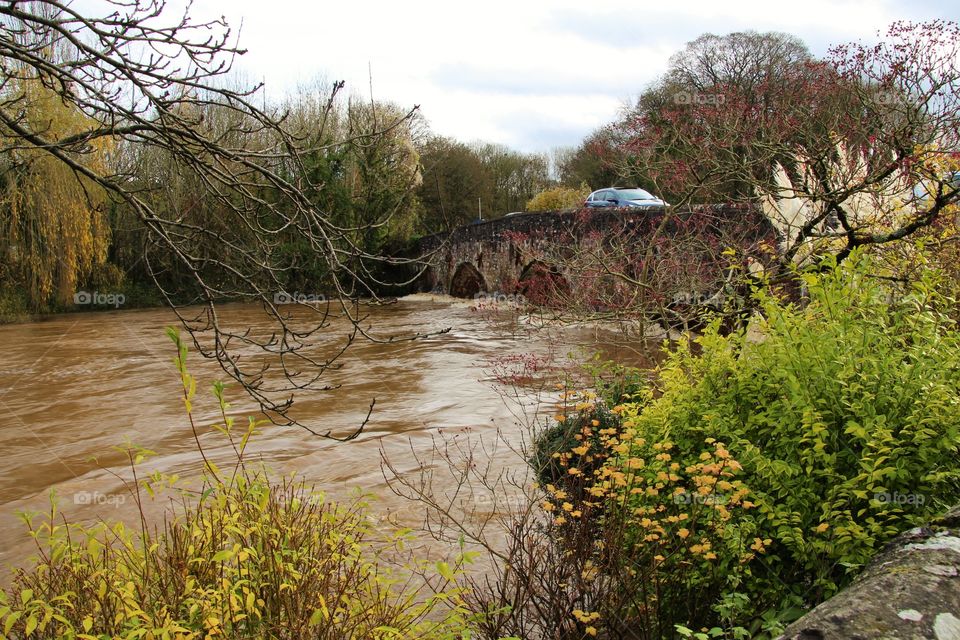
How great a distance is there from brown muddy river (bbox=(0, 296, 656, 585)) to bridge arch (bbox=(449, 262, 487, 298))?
428 inches

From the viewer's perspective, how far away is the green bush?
2.91 meters

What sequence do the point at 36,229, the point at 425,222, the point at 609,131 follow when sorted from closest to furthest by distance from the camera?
the point at 609,131, the point at 36,229, the point at 425,222

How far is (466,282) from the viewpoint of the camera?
107 ft

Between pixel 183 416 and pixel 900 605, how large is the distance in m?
10.7

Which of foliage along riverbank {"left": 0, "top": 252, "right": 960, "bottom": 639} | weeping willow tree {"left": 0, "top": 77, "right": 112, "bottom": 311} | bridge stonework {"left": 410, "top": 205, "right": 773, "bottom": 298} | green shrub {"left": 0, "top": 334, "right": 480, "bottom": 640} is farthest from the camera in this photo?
weeping willow tree {"left": 0, "top": 77, "right": 112, "bottom": 311}

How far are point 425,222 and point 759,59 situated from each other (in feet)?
60.4

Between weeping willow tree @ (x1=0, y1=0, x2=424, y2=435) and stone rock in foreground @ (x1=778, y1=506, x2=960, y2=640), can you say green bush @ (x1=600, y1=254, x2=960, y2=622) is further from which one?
weeping willow tree @ (x1=0, y1=0, x2=424, y2=435)

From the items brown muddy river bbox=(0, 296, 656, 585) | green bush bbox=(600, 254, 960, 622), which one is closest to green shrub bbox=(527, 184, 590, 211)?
brown muddy river bbox=(0, 296, 656, 585)

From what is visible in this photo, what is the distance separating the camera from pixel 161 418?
1091 cm

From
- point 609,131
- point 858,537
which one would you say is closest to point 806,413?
point 858,537

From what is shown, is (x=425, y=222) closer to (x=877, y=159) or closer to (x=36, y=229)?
(x=36, y=229)

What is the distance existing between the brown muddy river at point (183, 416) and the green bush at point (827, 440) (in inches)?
99.7

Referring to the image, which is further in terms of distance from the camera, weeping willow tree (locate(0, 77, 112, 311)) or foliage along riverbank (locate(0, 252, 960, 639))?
weeping willow tree (locate(0, 77, 112, 311))

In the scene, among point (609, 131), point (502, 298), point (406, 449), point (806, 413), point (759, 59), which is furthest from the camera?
point (759, 59)
